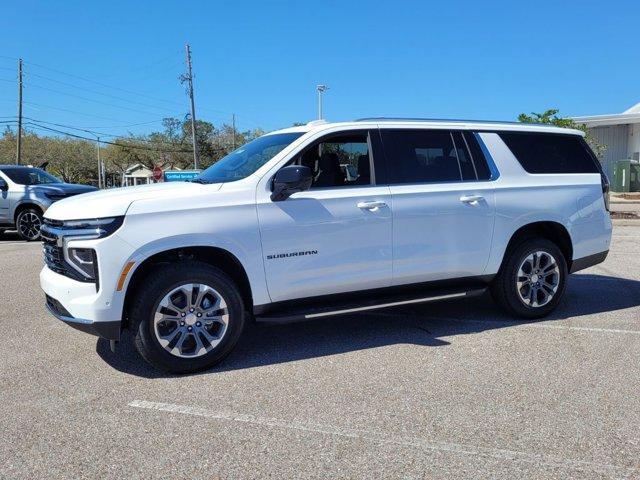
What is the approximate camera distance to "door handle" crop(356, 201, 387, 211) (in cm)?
471

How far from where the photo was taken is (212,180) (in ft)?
15.6

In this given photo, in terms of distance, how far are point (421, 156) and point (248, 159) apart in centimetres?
156

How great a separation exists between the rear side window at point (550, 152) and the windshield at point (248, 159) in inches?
87.8

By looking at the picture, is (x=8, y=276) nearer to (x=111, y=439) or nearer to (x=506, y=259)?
(x=111, y=439)

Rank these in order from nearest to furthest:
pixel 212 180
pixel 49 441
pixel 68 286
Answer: pixel 49 441 → pixel 68 286 → pixel 212 180

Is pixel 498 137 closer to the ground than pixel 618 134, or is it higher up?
closer to the ground

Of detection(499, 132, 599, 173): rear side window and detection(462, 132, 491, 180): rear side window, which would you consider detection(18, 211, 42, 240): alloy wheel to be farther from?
detection(499, 132, 599, 173): rear side window

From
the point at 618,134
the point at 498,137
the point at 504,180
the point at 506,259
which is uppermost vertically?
the point at 618,134

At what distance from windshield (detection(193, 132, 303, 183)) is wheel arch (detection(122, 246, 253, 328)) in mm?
625

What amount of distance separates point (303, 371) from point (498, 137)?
9.87ft

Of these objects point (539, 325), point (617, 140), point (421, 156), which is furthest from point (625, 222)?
point (617, 140)

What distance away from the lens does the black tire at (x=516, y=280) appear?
5.52m

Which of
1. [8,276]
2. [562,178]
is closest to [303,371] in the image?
[562,178]

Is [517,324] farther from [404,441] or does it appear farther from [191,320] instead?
[191,320]
